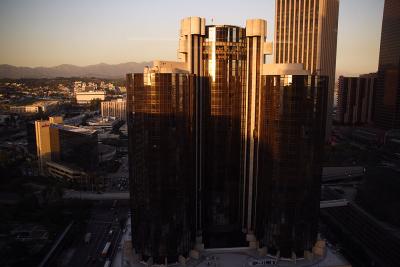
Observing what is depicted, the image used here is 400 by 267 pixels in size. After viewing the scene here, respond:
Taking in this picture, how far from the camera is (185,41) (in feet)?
37.7

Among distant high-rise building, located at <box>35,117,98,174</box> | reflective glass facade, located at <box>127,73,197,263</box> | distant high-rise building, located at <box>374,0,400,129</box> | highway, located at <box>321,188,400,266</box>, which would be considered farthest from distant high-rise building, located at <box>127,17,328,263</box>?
distant high-rise building, located at <box>374,0,400,129</box>

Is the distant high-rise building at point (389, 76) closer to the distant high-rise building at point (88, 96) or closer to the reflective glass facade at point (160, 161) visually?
the reflective glass facade at point (160, 161)

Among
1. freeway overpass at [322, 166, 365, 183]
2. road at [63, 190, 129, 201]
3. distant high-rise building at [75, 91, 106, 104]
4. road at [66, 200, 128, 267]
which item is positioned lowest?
road at [66, 200, 128, 267]

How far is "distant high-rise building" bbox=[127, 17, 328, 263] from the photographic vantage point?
10180mm

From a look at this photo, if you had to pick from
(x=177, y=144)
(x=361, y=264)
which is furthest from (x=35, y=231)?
(x=361, y=264)

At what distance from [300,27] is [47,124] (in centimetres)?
2026

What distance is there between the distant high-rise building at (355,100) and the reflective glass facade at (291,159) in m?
25.4

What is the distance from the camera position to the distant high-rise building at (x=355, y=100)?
33.9 m

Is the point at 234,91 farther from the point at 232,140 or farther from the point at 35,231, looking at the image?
the point at 35,231

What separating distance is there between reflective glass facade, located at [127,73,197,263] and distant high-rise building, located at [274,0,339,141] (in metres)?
17.1

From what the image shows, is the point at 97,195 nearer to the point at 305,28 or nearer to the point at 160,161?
the point at 160,161

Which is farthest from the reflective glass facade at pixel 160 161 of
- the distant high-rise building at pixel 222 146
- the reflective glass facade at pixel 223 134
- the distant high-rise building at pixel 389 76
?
the distant high-rise building at pixel 389 76

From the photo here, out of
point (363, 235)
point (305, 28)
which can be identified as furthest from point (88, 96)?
point (363, 235)

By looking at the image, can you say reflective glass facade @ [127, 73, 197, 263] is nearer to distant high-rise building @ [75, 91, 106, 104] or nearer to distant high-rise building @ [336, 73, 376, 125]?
distant high-rise building @ [336, 73, 376, 125]
